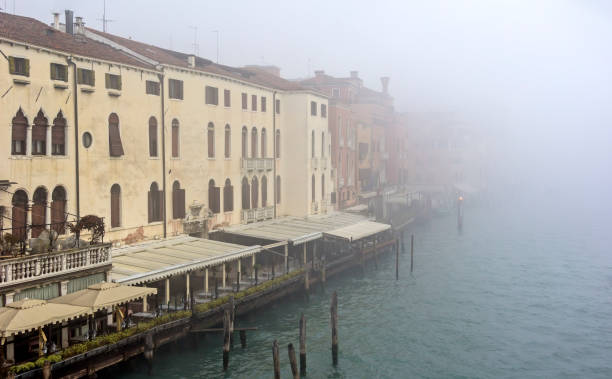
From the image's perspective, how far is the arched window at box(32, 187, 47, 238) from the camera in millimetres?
24250

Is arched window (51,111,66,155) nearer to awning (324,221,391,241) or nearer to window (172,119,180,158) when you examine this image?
window (172,119,180,158)

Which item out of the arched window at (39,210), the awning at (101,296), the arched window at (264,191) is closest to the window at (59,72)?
the arched window at (39,210)

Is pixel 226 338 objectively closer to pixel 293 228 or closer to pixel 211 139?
pixel 211 139

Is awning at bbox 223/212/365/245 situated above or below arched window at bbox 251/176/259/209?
below

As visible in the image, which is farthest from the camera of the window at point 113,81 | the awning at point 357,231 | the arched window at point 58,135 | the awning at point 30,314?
the awning at point 357,231

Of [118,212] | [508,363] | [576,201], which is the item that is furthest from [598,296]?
[576,201]

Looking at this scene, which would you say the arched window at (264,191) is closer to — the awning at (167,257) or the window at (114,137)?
the awning at (167,257)

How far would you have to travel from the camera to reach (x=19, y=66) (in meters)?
23.4

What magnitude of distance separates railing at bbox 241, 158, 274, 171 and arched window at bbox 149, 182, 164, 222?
8.27 meters

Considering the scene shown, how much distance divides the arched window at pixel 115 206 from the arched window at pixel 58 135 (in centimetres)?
337

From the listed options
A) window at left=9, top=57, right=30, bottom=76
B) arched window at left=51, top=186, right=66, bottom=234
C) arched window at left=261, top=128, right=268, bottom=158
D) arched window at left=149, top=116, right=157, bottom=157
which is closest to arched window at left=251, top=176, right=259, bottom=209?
arched window at left=261, top=128, right=268, bottom=158

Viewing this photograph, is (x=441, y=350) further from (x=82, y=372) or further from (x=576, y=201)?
(x=576, y=201)

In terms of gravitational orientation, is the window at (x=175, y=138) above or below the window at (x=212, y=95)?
below

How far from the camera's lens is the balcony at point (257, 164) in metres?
39.1
